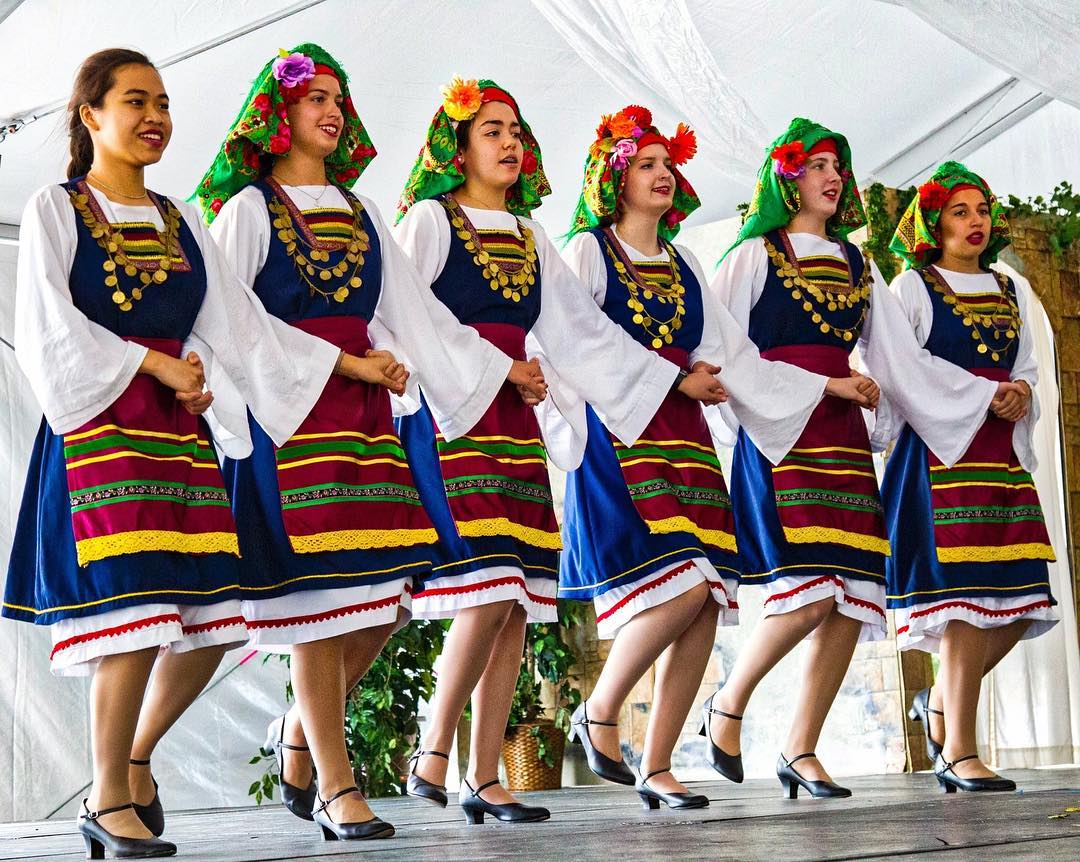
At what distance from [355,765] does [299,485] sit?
3138 millimetres

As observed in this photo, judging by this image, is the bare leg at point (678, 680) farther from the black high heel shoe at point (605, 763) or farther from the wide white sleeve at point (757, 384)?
the wide white sleeve at point (757, 384)

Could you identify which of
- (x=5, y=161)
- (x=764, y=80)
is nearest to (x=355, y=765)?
(x=5, y=161)

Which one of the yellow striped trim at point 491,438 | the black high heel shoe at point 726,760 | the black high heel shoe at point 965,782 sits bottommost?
the black high heel shoe at point 965,782

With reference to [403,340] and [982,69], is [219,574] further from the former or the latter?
[982,69]

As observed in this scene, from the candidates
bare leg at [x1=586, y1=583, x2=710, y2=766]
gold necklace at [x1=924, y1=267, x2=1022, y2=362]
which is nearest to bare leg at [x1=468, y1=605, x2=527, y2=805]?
bare leg at [x1=586, y1=583, x2=710, y2=766]

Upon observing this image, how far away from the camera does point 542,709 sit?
642cm

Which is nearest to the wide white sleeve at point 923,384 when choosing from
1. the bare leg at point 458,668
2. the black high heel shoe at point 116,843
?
the bare leg at point 458,668

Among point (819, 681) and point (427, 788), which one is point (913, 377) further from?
point (427, 788)

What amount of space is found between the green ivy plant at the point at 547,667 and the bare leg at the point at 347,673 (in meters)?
3.21

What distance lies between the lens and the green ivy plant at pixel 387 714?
5730 mm

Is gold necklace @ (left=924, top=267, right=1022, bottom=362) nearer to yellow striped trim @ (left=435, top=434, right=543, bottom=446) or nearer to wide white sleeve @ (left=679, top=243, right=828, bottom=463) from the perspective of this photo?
wide white sleeve @ (left=679, top=243, right=828, bottom=463)

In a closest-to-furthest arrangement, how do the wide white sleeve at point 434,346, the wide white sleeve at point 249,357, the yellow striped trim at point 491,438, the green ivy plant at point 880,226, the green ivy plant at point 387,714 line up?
1. the wide white sleeve at point 249,357
2. the wide white sleeve at point 434,346
3. the yellow striped trim at point 491,438
4. the green ivy plant at point 880,226
5. the green ivy plant at point 387,714

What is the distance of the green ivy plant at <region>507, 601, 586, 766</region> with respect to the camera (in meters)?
6.38

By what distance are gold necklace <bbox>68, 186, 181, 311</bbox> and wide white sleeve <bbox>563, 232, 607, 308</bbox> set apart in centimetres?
117
